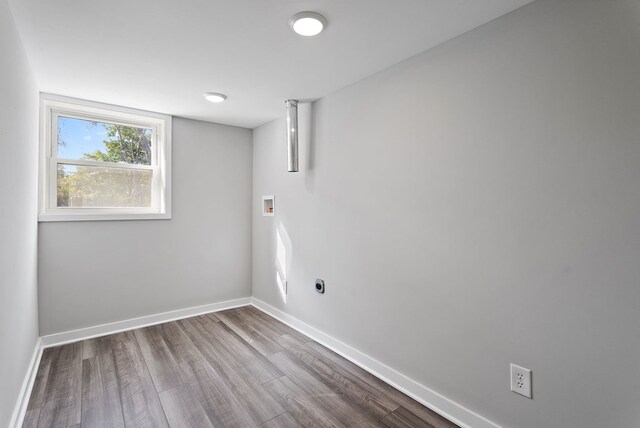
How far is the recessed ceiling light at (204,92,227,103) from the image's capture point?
2.71m

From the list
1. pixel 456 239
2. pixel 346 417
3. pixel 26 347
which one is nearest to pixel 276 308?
pixel 346 417

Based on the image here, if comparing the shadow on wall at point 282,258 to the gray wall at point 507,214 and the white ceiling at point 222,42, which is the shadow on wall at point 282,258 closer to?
the gray wall at point 507,214

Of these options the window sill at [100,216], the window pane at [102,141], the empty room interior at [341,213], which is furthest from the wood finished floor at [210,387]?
the window pane at [102,141]

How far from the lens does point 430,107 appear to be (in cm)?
195

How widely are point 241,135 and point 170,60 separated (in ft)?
5.72

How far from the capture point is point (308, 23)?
168 cm

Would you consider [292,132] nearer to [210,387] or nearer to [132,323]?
[210,387]

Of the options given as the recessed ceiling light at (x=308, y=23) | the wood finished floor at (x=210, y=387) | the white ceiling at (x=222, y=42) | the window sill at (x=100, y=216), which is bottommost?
the wood finished floor at (x=210, y=387)

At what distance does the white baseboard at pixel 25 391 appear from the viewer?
1721mm

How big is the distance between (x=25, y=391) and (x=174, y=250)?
162cm

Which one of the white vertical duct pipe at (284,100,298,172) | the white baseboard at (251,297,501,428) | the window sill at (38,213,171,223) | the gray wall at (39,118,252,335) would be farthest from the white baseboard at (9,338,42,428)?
the white vertical duct pipe at (284,100,298,172)

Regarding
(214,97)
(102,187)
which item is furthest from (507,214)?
(102,187)

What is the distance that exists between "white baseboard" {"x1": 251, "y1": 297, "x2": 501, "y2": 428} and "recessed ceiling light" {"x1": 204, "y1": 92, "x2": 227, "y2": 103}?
7.15 feet

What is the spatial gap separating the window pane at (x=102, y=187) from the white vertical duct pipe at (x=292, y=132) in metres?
1.60
